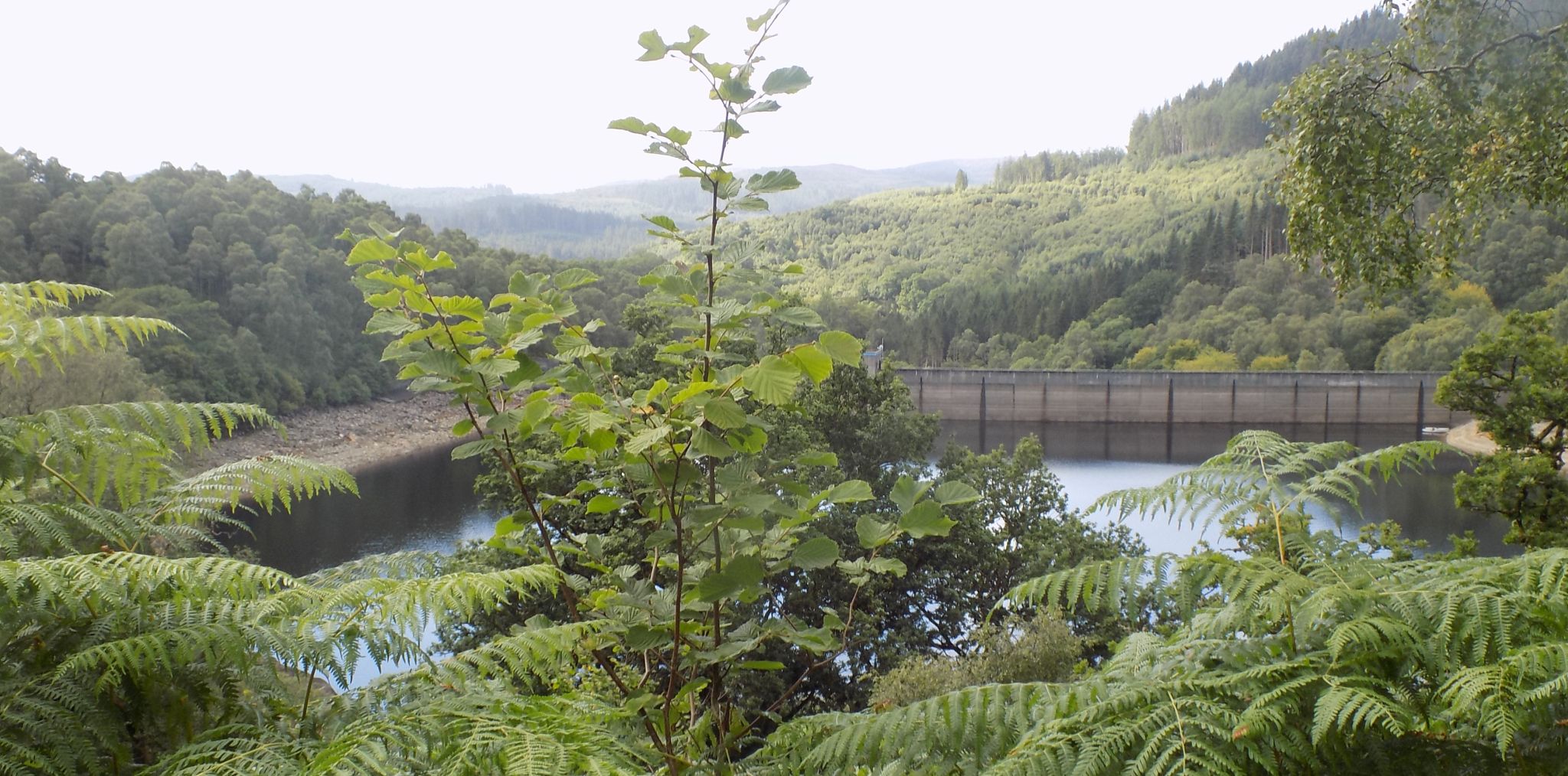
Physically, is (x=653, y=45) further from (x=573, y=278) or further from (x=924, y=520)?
(x=924, y=520)

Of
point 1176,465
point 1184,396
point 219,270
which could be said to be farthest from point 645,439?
point 1184,396

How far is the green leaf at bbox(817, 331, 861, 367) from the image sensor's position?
3.34 ft

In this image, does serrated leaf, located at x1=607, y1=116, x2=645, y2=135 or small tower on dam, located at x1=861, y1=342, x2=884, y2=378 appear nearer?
serrated leaf, located at x1=607, y1=116, x2=645, y2=135

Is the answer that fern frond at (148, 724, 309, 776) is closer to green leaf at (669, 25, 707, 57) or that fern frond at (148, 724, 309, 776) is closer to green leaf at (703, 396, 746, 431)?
green leaf at (703, 396, 746, 431)

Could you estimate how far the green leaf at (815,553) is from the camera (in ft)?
3.73

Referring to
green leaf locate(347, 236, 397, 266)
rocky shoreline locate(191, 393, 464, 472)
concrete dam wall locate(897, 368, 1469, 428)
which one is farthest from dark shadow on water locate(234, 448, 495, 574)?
concrete dam wall locate(897, 368, 1469, 428)

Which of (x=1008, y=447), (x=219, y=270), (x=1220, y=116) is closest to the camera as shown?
(x=1008, y=447)

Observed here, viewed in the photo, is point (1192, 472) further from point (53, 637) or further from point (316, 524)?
point (316, 524)

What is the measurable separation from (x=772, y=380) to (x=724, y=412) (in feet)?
0.21

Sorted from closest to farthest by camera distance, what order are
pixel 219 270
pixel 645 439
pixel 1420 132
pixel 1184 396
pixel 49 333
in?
1. pixel 645 439
2. pixel 49 333
3. pixel 1420 132
4. pixel 219 270
5. pixel 1184 396

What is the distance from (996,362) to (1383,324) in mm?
12309

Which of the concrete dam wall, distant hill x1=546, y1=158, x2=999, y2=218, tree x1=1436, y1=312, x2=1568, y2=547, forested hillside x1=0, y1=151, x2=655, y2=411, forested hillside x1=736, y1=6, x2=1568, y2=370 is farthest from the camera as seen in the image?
distant hill x1=546, y1=158, x2=999, y2=218

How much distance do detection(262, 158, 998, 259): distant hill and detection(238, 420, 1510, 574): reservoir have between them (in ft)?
141

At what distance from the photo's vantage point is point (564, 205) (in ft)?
310
